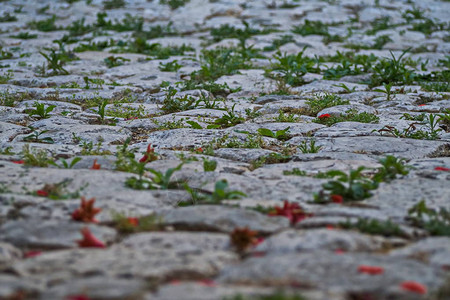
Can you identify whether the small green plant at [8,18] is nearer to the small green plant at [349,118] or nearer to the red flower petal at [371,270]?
the small green plant at [349,118]

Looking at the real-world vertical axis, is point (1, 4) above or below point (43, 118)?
above

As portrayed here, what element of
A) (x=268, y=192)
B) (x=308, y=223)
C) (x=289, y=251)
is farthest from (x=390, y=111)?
(x=289, y=251)

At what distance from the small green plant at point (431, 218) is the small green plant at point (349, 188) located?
0.28 metres

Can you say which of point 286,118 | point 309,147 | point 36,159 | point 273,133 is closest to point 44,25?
point 286,118

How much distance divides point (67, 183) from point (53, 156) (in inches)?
27.3

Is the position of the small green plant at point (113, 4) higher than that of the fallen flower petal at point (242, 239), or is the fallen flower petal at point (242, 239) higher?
the small green plant at point (113, 4)

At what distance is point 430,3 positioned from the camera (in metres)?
10.1

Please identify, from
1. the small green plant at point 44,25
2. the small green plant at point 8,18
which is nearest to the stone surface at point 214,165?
the small green plant at point 44,25

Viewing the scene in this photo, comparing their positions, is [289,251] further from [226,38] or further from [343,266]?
[226,38]

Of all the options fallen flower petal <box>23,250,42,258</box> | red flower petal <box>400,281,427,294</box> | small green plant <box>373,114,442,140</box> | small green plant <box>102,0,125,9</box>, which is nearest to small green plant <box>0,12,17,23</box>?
small green plant <box>102,0,125,9</box>

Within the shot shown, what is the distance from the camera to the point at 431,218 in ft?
6.38

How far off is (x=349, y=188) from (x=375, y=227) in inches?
16.7

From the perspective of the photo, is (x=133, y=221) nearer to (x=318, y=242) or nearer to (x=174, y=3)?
(x=318, y=242)

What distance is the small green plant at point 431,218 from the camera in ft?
6.06
